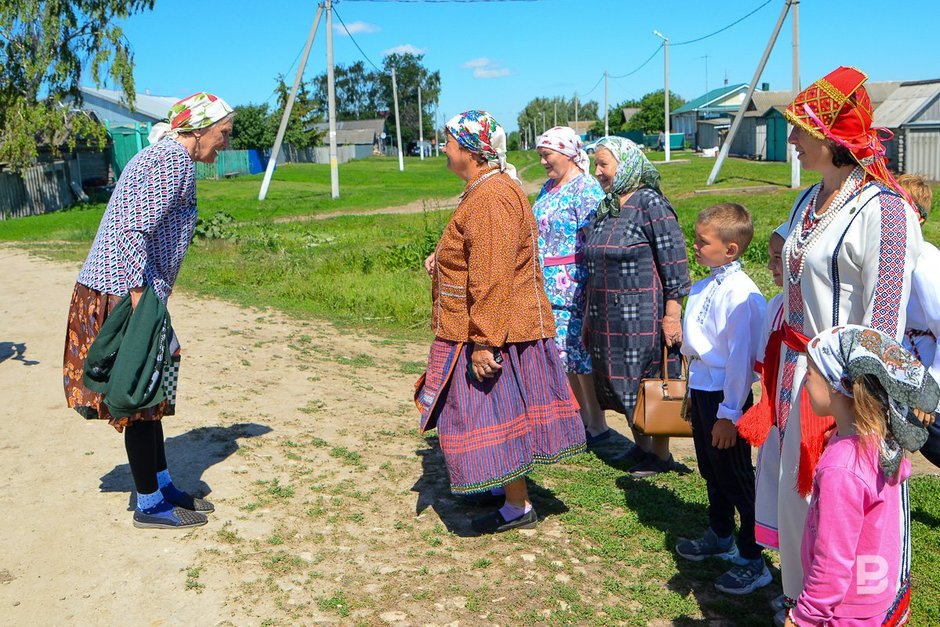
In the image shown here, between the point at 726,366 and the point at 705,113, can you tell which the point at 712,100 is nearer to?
the point at 705,113

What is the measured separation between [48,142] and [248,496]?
29.1 meters

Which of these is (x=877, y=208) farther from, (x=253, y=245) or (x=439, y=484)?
(x=253, y=245)

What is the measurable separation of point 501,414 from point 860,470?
6.24 ft

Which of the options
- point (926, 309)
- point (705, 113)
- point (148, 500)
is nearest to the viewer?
point (926, 309)

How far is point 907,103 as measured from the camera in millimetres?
32469

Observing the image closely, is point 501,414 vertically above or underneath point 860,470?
underneath

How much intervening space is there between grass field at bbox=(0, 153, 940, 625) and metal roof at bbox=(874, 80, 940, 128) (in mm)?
10133

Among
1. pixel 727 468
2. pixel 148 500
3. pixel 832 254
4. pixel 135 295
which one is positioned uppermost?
pixel 832 254

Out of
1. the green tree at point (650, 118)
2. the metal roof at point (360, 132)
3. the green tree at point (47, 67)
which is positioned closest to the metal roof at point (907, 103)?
the green tree at point (47, 67)

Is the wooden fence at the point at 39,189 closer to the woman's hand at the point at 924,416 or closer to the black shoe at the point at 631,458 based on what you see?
the black shoe at the point at 631,458

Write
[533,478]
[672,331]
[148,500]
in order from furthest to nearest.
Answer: [533,478] < [672,331] < [148,500]

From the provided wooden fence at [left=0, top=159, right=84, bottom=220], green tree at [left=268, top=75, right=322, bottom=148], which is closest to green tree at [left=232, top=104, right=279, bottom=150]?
green tree at [left=268, top=75, right=322, bottom=148]

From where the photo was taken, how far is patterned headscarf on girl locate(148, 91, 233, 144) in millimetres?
3881

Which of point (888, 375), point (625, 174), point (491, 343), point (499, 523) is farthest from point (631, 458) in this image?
point (888, 375)
